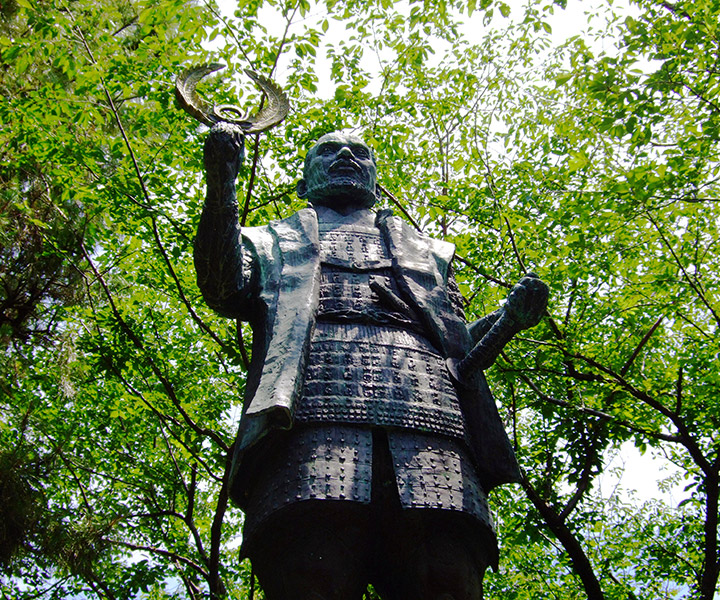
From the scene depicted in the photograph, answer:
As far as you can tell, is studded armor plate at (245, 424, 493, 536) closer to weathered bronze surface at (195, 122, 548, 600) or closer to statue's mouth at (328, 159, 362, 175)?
weathered bronze surface at (195, 122, 548, 600)

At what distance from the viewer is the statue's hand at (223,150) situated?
336 centimetres

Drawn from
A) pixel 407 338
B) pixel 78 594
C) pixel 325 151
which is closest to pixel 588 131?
pixel 325 151

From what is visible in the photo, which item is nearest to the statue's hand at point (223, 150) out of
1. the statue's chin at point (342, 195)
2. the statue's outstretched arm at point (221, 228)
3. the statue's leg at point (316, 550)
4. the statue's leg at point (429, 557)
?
the statue's outstretched arm at point (221, 228)

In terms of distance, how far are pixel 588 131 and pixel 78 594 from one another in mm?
9057

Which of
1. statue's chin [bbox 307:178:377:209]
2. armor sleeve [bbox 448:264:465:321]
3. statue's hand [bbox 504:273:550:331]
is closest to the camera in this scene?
statue's hand [bbox 504:273:550:331]

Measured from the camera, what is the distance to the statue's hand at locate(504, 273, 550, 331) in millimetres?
3607

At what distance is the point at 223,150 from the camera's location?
337cm

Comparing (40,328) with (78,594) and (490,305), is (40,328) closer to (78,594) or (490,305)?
(78,594)

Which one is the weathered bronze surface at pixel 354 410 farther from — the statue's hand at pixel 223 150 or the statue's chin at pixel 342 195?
the statue's chin at pixel 342 195

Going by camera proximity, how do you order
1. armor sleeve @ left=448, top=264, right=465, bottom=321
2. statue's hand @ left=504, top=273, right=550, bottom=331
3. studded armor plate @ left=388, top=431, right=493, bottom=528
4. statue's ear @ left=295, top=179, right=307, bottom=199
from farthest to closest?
statue's ear @ left=295, top=179, right=307, bottom=199 < armor sleeve @ left=448, top=264, right=465, bottom=321 < statue's hand @ left=504, top=273, right=550, bottom=331 < studded armor plate @ left=388, top=431, right=493, bottom=528

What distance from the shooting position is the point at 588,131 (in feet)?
27.1

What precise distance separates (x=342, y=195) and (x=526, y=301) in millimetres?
1499

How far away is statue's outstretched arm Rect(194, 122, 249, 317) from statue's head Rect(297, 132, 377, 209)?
956mm

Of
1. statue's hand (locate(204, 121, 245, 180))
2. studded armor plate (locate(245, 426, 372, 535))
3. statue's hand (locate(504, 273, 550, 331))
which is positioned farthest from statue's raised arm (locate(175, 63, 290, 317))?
statue's hand (locate(504, 273, 550, 331))
